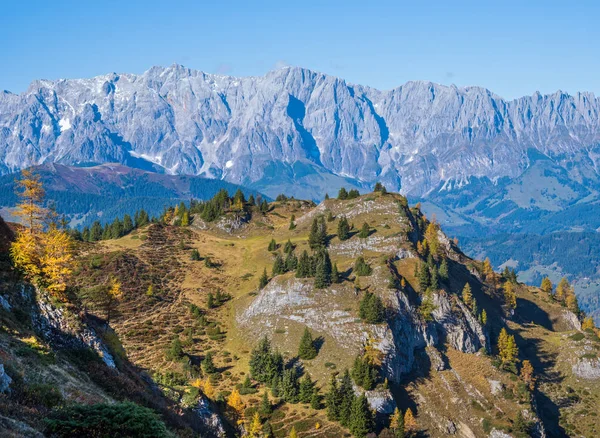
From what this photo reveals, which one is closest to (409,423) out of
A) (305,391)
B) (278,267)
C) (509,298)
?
(305,391)

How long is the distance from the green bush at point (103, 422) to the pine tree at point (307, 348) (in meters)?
79.3

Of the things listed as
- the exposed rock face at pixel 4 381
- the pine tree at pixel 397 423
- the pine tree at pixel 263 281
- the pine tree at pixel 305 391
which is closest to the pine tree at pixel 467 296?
the pine tree at pixel 263 281

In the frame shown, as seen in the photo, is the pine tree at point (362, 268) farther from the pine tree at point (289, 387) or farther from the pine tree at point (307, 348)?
the pine tree at point (289, 387)

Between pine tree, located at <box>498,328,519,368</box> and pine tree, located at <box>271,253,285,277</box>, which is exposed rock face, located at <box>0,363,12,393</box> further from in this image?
pine tree, located at <box>498,328,519,368</box>

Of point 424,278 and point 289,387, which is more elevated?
point 424,278

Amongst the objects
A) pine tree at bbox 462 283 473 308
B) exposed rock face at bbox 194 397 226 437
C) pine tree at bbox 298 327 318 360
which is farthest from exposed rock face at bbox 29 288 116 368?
pine tree at bbox 462 283 473 308

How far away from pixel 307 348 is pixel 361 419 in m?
20.9

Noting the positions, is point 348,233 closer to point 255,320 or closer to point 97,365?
point 255,320

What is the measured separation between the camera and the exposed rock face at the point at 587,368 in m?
136

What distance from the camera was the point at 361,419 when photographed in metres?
88.9

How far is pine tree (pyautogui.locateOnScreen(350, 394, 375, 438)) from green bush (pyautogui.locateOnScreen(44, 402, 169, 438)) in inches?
2642

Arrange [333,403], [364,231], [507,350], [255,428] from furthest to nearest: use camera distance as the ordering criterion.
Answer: [364,231], [507,350], [333,403], [255,428]

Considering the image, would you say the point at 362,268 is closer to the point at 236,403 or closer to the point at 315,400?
the point at 315,400

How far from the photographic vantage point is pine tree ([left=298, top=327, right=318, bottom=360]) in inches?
4154
